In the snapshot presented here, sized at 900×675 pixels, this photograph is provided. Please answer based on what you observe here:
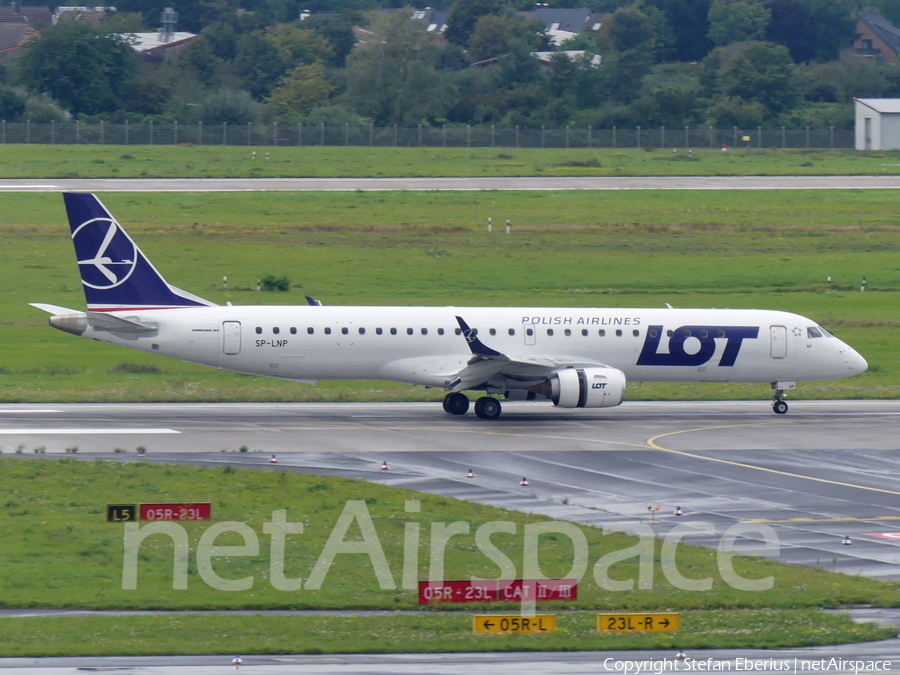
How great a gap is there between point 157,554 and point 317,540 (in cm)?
291

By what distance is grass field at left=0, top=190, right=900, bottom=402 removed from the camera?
1799 inches

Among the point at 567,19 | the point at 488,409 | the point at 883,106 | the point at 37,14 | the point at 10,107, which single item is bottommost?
the point at 488,409

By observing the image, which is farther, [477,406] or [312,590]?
[477,406]

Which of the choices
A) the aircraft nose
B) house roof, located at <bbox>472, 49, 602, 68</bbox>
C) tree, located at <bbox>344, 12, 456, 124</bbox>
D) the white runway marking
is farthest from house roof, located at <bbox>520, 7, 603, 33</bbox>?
the white runway marking

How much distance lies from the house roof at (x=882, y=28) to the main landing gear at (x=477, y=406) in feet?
518

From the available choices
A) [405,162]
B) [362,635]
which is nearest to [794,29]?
[405,162]

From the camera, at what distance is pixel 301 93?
422 ft

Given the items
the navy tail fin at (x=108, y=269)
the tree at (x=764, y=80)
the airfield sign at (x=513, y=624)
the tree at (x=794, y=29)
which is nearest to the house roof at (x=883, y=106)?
the tree at (x=764, y=80)

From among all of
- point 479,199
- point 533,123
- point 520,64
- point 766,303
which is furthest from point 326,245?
point 520,64

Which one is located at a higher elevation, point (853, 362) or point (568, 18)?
point (568, 18)

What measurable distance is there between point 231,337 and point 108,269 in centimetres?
419

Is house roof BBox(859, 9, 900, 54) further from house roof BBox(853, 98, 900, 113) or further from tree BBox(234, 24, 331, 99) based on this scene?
tree BBox(234, 24, 331, 99)

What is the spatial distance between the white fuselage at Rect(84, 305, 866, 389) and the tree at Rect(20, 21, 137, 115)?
9000 cm

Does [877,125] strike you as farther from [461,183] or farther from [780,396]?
[780,396]
